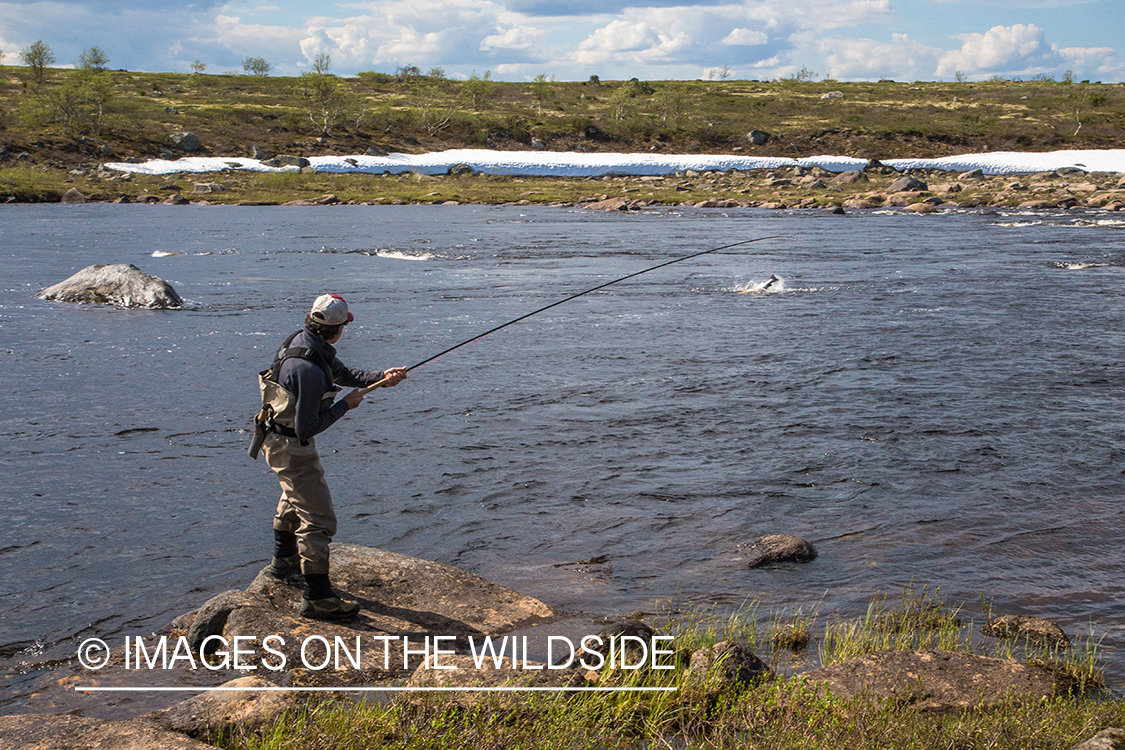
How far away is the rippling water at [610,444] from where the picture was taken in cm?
592

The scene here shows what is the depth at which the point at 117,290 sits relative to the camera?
1681 centimetres

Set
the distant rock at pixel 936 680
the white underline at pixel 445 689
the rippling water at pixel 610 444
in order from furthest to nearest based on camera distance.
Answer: the rippling water at pixel 610 444 → the distant rock at pixel 936 680 → the white underline at pixel 445 689

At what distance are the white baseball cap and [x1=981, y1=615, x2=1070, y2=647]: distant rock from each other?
4.06 metres

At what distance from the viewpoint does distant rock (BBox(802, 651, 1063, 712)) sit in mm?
4180

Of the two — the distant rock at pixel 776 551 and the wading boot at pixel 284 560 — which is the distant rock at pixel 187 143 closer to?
the wading boot at pixel 284 560

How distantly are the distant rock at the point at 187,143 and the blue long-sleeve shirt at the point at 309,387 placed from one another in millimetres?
65757

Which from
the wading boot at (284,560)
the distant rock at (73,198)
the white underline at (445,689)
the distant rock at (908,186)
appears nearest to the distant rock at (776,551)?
the white underline at (445,689)

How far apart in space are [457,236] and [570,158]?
1638 inches

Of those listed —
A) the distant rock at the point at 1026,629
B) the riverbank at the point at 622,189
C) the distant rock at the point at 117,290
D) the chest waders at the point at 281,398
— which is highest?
the riverbank at the point at 622,189

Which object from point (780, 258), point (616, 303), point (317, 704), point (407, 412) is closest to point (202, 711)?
point (317, 704)

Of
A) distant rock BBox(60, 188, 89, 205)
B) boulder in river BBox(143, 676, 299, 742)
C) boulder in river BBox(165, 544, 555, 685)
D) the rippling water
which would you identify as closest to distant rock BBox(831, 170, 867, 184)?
the rippling water

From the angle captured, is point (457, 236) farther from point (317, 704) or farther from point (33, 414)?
point (317, 704)

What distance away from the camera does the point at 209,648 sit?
15.7ft

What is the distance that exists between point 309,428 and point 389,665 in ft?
4.36
